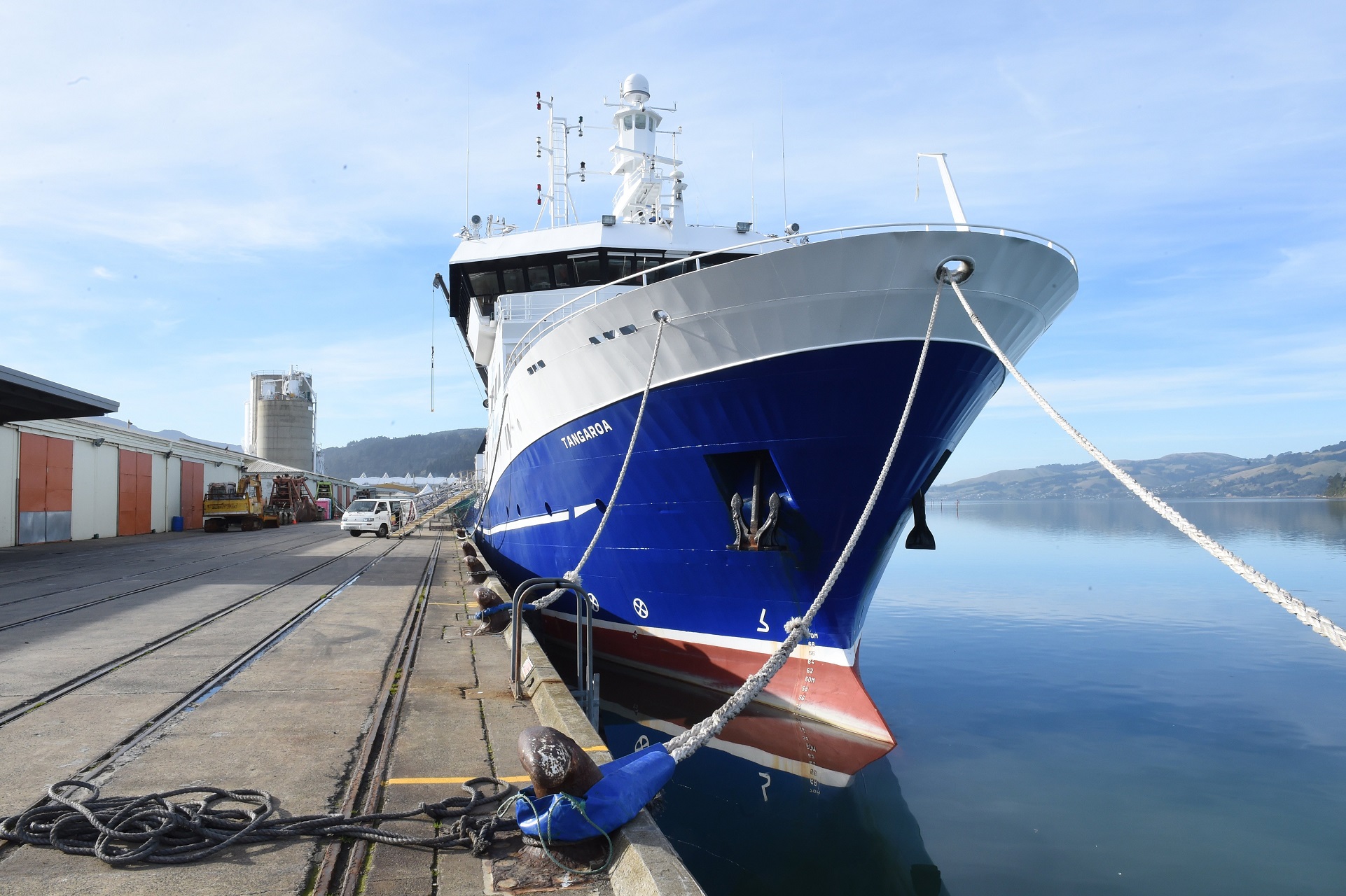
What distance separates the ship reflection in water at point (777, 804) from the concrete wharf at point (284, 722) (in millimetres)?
1575

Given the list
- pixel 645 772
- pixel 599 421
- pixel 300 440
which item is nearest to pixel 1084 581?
pixel 599 421

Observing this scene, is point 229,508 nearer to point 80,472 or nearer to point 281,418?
point 80,472

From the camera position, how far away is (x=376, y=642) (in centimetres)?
840

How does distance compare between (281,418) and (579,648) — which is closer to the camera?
(579,648)

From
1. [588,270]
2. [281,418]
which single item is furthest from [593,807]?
[281,418]

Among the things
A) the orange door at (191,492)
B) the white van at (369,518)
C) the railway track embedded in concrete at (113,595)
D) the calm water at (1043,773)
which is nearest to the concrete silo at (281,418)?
the orange door at (191,492)

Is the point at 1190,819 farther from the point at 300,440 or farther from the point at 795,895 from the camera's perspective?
the point at 300,440

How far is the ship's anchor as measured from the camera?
293 inches

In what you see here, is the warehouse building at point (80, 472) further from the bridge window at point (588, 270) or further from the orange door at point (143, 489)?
the bridge window at point (588, 270)

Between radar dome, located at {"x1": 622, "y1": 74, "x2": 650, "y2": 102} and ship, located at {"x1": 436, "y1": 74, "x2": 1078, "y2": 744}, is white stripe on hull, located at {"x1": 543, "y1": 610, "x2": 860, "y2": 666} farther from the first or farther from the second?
radar dome, located at {"x1": 622, "y1": 74, "x2": 650, "y2": 102}

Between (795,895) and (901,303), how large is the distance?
4.76 metres

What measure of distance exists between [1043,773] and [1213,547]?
442 centimetres

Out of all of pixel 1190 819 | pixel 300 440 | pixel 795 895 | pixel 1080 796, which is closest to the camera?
pixel 795 895

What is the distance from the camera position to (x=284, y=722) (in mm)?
5379
